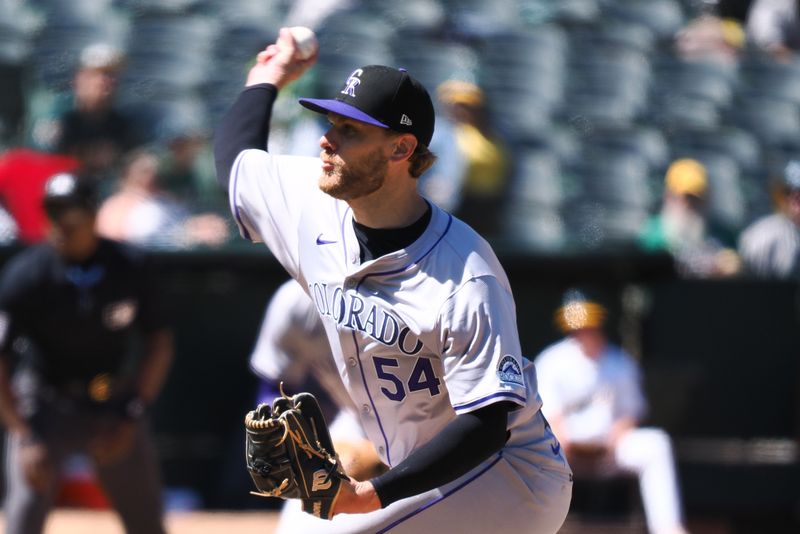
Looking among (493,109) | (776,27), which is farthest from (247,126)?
(776,27)

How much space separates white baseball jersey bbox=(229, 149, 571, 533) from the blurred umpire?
1747 mm

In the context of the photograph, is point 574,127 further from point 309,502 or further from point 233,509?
point 309,502

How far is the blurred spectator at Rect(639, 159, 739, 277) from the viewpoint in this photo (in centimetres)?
773

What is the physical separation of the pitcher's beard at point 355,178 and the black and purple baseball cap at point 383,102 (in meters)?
0.09

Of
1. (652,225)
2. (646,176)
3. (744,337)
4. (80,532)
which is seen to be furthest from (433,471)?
(646,176)

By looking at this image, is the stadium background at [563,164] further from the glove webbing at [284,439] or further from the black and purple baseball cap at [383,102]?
the glove webbing at [284,439]

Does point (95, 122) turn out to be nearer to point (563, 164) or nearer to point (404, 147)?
point (563, 164)

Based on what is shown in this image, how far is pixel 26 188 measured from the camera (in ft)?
23.5

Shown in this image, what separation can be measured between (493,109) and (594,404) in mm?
2955

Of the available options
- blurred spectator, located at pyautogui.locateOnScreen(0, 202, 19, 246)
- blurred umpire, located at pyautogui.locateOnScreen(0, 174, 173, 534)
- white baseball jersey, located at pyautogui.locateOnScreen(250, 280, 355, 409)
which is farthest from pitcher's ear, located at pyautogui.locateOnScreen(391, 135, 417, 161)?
blurred spectator, located at pyautogui.locateOnScreen(0, 202, 19, 246)

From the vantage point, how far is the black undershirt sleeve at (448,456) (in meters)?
2.84

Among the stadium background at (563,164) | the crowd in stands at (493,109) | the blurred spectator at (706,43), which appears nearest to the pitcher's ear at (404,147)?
the stadium background at (563,164)

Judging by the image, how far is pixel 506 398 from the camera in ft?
9.53

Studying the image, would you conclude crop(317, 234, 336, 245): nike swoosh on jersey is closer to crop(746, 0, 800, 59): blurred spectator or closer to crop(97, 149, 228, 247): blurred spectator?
crop(97, 149, 228, 247): blurred spectator
